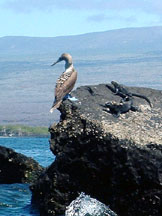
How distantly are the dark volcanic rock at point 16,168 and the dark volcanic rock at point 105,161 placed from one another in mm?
2838

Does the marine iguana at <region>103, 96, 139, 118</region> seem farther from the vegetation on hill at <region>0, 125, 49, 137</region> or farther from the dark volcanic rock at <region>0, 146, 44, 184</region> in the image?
the vegetation on hill at <region>0, 125, 49, 137</region>

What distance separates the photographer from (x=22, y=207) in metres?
17.7

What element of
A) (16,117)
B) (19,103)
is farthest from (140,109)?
(19,103)

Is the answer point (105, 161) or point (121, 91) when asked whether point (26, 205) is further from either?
point (105, 161)

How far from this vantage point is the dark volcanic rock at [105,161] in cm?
1463

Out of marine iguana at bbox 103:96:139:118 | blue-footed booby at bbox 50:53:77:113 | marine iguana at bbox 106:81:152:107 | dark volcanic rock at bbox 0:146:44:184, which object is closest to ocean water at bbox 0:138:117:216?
dark volcanic rock at bbox 0:146:44:184

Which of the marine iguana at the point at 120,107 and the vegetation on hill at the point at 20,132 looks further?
the vegetation on hill at the point at 20,132

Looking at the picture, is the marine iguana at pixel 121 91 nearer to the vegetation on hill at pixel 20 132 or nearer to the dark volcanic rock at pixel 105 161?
the dark volcanic rock at pixel 105 161

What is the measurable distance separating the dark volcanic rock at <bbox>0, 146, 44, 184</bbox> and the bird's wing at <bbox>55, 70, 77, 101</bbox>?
2591mm

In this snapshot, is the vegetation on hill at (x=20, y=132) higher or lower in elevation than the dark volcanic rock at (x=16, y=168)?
lower

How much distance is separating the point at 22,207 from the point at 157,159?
4162 mm

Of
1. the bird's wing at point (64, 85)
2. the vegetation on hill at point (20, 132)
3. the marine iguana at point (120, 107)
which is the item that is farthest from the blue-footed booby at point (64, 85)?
the vegetation on hill at point (20, 132)

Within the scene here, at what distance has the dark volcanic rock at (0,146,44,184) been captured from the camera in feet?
64.7

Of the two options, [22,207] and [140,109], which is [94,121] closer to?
[140,109]
